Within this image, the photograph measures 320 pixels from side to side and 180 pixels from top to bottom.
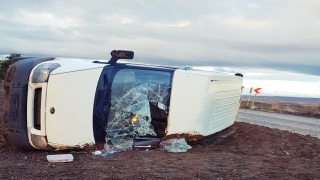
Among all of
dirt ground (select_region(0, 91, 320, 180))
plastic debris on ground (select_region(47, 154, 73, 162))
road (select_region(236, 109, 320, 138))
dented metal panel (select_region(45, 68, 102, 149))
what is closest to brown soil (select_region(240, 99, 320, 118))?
road (select_region(236, 109, 320, 138))

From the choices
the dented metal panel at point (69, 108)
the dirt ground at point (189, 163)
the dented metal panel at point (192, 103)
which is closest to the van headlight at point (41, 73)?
the dented metal panel at point (69, 108)

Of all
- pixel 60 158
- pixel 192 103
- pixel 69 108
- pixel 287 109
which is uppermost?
pixel 192 103

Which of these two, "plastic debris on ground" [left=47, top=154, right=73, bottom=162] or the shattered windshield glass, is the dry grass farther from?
"plastic debris on ground" [left=47, top=154, right=73, bottom=162]

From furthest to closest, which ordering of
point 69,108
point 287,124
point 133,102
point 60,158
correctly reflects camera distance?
1. point 287,124
2. point 133,102
3. point 69,108
4. point 60,158

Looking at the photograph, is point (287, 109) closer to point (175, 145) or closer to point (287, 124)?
point (287, 124)

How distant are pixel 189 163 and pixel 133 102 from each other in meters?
1.41

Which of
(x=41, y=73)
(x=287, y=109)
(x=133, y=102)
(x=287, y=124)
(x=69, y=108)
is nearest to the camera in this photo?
(x=69, y=108)

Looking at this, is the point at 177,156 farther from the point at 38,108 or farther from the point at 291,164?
the point at 38,108

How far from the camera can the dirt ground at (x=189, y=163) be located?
14.9 feet

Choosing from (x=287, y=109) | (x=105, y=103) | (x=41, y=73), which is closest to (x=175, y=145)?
(x=105, y=103)

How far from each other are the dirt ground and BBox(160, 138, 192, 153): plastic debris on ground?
0.41 ft

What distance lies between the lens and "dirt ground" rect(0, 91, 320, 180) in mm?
4527

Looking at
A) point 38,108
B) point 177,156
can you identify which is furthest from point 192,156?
point 38,108

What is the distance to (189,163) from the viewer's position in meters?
5.14
